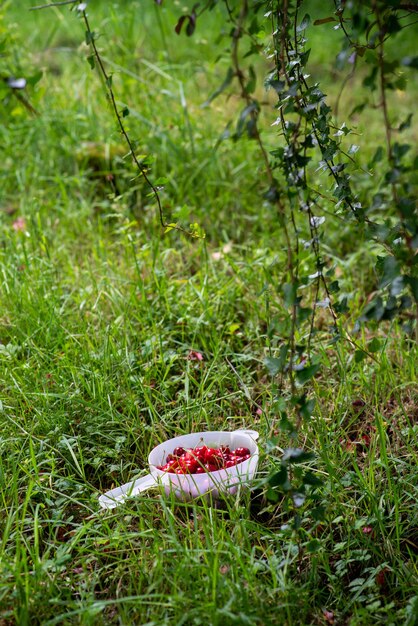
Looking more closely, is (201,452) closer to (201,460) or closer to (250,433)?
(201,460)

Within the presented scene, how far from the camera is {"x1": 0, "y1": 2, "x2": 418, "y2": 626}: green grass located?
1.64 metres

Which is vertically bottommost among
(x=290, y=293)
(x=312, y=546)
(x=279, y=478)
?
(x=312, y=546)

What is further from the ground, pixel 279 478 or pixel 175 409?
pixel 279 478

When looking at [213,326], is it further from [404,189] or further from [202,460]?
[404,189]

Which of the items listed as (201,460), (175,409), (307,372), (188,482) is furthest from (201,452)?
(307,372)

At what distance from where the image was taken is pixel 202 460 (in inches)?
76.8

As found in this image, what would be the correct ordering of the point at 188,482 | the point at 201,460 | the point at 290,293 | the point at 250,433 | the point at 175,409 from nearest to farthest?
the point at 290,293
the point at 188,482
the point at 201,460
the point at 250,433
the point at 175,409

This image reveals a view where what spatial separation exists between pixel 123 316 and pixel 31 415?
56cm

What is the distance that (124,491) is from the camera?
6.26 ft

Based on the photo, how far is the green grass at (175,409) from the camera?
64.4 inches

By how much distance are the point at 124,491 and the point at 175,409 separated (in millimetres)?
396

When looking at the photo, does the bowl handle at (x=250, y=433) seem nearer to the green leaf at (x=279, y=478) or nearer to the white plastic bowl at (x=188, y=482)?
the white plastic bowl at (x=188, y=482)

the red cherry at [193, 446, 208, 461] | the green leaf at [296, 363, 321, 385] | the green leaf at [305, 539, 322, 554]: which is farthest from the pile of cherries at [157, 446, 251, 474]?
the green leaf at [296, 363, 321, 385]

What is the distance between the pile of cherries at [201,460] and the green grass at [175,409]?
71mm
